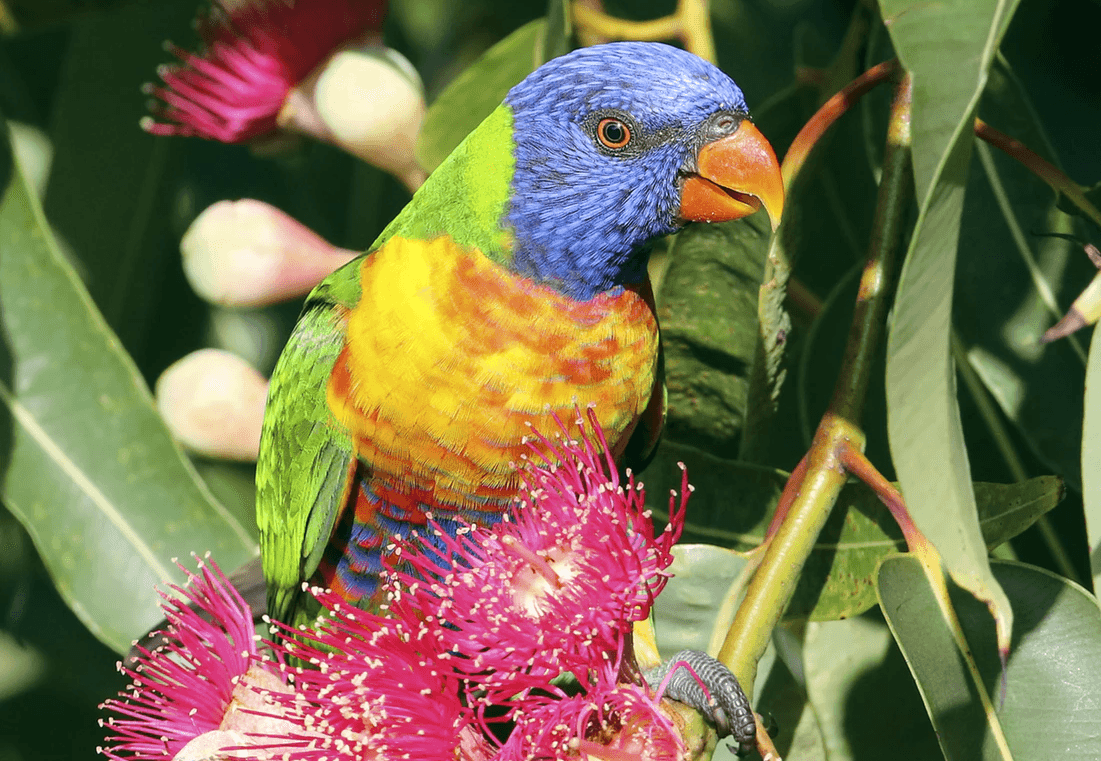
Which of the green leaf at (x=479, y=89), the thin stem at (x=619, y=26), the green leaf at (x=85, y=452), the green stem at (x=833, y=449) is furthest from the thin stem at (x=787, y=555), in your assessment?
the green leaf at (x=85, y=452)


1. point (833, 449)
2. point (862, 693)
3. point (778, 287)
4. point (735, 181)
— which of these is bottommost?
point (862, 693)

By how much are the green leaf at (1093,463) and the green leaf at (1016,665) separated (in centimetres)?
7

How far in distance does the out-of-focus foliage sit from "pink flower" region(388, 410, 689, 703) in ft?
0.43

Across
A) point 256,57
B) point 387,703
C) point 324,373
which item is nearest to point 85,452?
point 324,373

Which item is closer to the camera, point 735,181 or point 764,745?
point 764,745

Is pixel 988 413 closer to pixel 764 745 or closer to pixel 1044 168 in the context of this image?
pixel 1044 168

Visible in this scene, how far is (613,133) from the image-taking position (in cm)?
114

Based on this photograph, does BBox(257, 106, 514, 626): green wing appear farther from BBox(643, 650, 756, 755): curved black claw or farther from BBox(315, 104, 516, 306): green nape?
BBox(643, 650, 756, 755): curved black claw

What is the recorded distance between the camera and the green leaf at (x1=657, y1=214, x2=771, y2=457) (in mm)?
1284

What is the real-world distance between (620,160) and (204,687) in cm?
74

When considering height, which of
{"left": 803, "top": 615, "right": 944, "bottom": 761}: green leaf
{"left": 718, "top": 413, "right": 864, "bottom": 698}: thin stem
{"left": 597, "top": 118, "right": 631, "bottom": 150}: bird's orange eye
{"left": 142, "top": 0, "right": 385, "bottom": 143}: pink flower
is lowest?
{"left": 803, "top": 615, "right": 944, "bottom": 761}: green leaf

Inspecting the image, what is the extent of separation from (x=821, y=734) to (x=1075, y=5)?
3.18 feet

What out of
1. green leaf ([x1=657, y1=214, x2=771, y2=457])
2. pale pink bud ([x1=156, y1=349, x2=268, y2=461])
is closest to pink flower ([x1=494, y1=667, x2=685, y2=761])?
green leaf ([x1=657, y1=214, x2=771, y2=457])

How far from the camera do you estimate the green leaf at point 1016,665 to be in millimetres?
916
